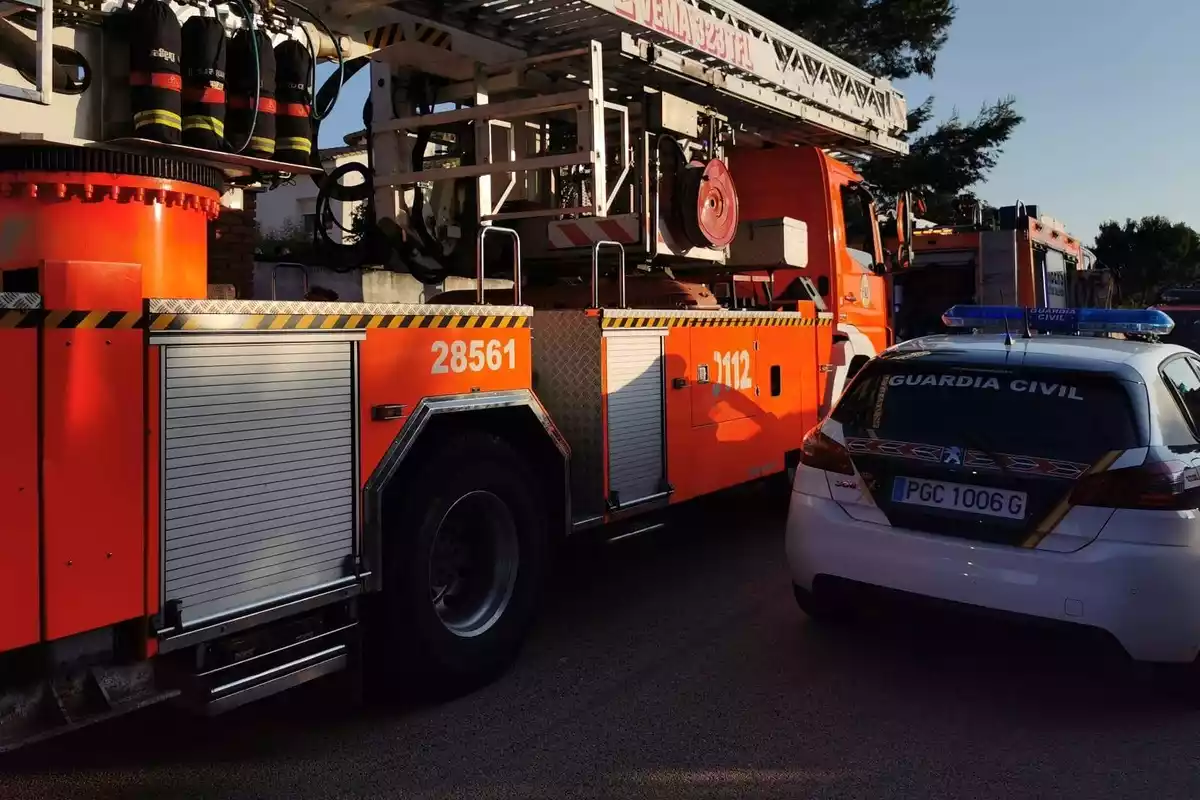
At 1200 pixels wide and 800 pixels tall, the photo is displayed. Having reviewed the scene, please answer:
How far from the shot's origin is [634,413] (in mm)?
5289

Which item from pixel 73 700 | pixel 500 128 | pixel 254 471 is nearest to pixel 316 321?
pixel 254 471

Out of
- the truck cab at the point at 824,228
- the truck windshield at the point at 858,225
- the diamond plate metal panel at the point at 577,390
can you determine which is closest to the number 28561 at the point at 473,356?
the diamond plate metal panel at the point at 577,390

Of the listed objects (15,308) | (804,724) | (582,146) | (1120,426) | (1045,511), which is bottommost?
(804,724)

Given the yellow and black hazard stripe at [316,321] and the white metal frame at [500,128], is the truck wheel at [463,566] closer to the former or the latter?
the yellow and black hazard stripe at [316,321]

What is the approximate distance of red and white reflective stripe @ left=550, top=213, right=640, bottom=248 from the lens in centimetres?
643

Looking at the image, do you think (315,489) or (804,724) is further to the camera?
(804,724)

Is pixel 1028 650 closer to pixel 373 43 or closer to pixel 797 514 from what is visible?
pixel 797 514

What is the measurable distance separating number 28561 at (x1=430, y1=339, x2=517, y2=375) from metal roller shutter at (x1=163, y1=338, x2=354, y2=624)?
1.61 ft

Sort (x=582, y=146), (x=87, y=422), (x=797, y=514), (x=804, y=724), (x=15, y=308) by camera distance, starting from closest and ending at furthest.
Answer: (x=15, y=308) → (x=87, y=422) → (x=804, y=724) → (x=797, y=514) → (x=582, y=146)

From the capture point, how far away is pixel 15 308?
265cm

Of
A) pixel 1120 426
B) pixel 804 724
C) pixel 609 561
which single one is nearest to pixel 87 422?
pixel 804 724

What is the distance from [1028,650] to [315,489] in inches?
137

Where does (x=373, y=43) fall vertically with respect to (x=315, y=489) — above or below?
above

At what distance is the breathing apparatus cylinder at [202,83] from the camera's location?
364 centimetres
